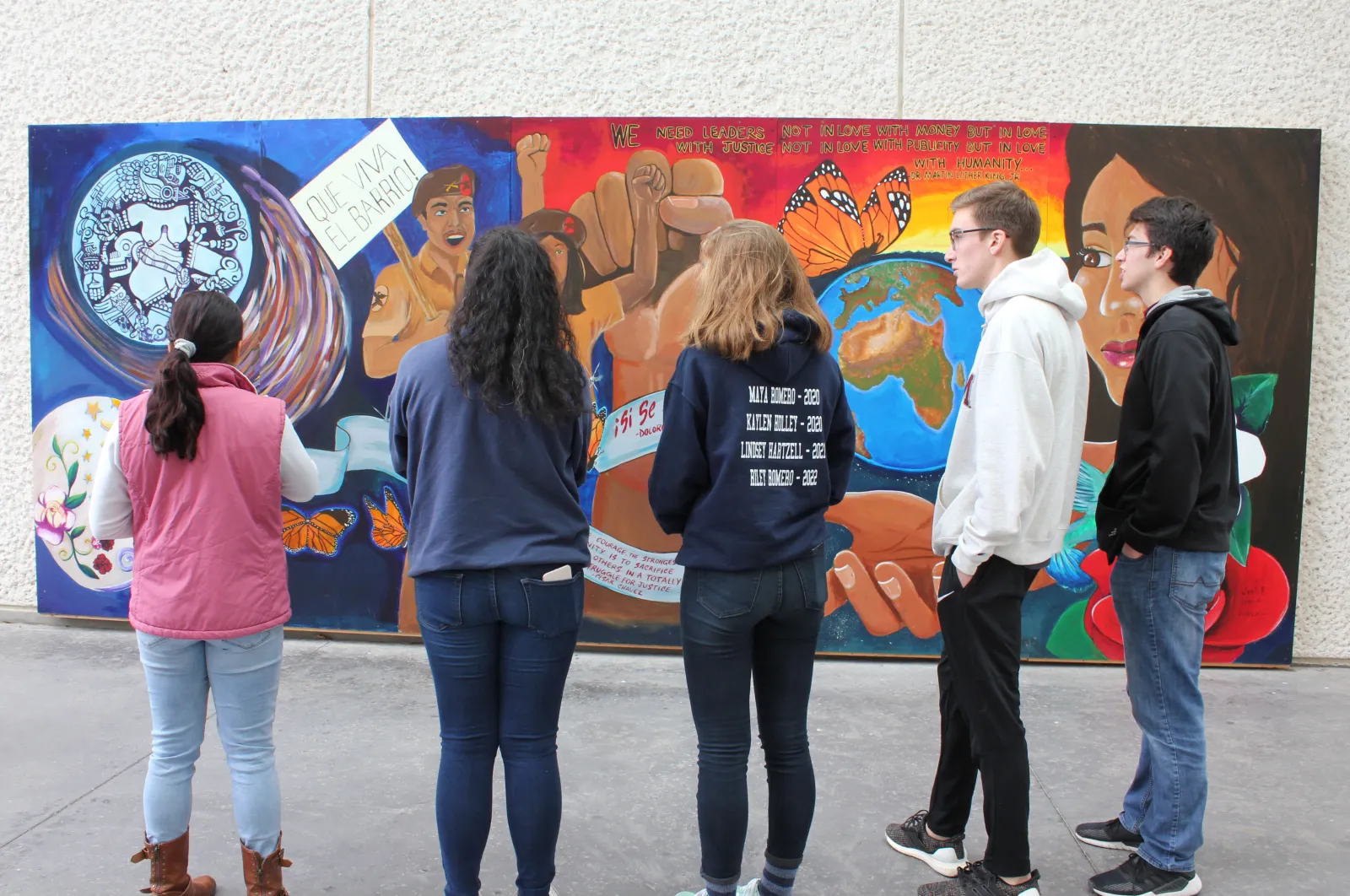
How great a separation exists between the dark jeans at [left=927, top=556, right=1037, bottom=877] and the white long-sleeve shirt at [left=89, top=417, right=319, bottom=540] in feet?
5.57

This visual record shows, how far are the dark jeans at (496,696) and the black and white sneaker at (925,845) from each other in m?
1.12

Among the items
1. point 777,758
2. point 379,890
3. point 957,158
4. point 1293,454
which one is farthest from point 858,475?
point 379,890

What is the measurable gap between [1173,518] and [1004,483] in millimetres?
558

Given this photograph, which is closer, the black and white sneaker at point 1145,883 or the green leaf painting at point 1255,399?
the black and white sneaker at point 1145,883

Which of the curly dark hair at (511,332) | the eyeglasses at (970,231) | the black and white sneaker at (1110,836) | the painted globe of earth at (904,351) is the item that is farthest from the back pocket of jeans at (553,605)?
the painted globe of earth at (904,351)

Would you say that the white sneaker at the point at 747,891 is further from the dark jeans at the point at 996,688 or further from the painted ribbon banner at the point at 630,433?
the painted ribbon banner at the point at 630,433

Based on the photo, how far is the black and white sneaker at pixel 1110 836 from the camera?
3.01 meters

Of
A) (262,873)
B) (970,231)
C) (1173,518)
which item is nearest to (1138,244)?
(970,231)

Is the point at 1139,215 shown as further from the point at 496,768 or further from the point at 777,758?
the point at 496,768

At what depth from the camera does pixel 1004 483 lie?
243 cm

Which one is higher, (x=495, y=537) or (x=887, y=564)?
(x=495, y=537)

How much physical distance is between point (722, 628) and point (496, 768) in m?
1.44

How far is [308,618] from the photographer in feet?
16.0

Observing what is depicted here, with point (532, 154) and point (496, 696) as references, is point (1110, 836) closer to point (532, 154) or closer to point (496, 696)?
point (496, 696)
